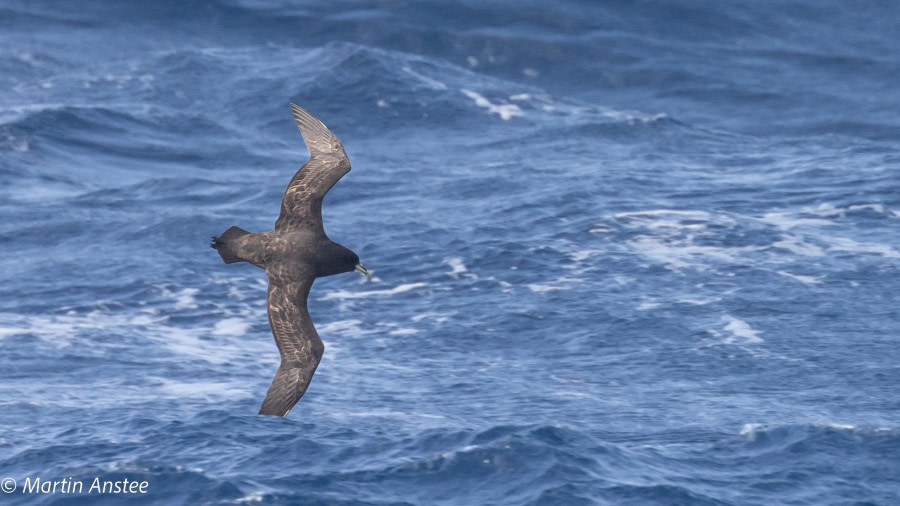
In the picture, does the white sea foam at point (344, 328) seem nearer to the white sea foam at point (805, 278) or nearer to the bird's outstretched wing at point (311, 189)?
the white sea foam at point (805, 278)

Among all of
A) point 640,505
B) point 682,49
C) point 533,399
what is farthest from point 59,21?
point 640,505

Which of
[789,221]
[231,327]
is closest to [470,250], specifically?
[231,327]

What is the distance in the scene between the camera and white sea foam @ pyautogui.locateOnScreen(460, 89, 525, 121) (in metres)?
40.5

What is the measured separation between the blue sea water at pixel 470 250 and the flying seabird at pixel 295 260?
3.51m

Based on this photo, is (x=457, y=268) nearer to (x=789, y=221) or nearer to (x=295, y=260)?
(x=789, y=221)

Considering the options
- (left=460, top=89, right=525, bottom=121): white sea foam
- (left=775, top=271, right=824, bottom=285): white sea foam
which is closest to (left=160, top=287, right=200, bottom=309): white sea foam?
(left=775, top=271, right=824, bottom=285): white sea foam

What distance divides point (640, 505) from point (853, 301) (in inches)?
385

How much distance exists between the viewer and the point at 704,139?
130 feet

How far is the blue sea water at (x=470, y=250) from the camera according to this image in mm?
21875

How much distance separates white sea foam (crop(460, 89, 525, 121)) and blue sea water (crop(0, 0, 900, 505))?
225mm

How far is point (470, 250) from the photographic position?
30656 mm

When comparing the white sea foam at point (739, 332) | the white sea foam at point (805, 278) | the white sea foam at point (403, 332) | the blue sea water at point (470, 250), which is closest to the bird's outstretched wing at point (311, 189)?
the blue sea water at point (470, 250)

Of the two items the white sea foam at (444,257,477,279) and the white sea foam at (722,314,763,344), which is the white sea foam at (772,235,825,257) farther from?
the white sea foam at (444,257,477,279)

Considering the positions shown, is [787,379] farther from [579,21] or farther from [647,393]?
[579,21]
